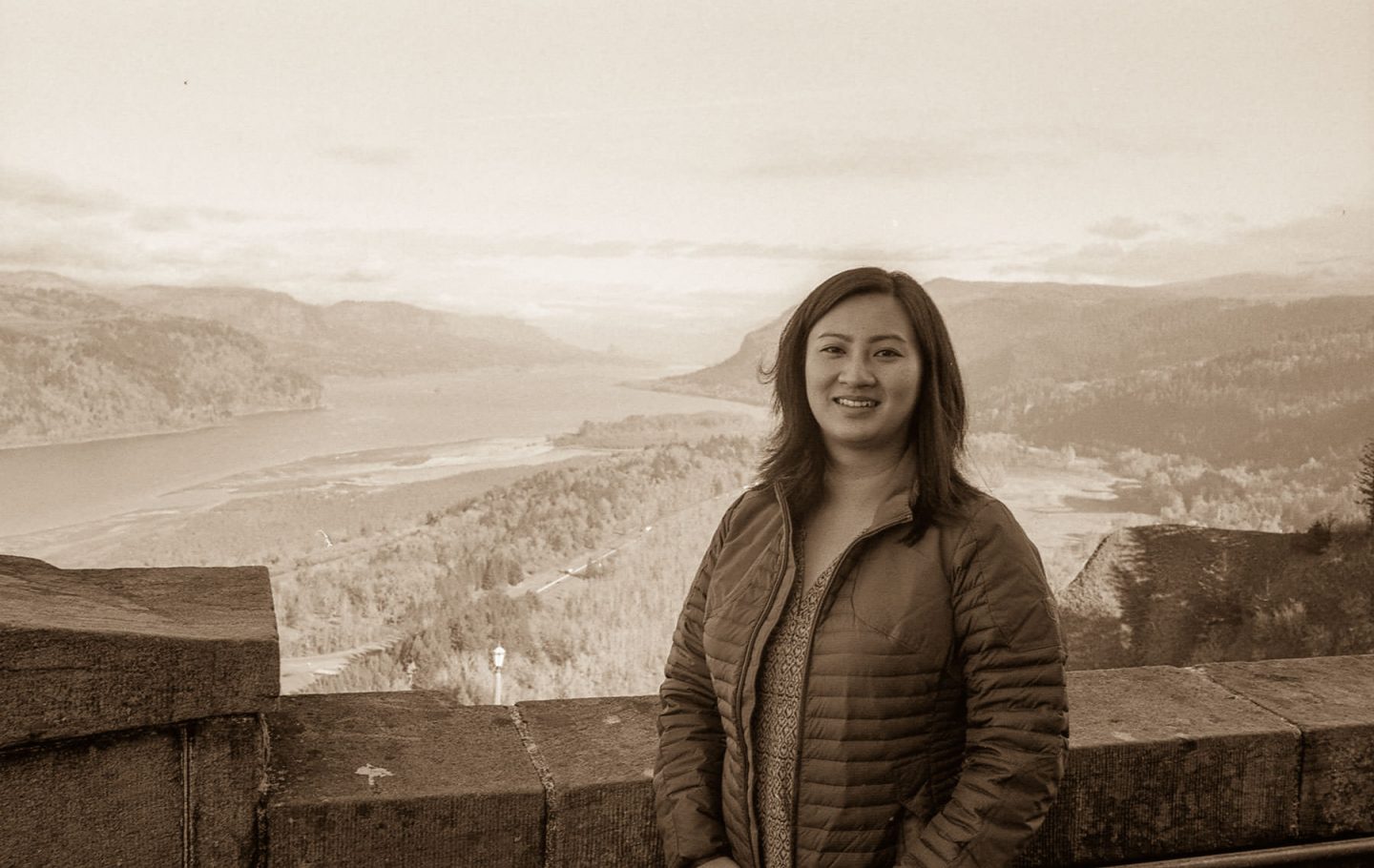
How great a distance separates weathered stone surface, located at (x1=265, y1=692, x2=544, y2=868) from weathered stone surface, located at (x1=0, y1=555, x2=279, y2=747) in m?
0.24

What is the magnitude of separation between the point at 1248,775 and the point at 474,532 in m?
4.32

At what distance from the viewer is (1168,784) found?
2.28 metres

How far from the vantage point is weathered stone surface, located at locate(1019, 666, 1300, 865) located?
2.22 m

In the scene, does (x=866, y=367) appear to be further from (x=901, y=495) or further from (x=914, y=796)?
(x=914, y=796)

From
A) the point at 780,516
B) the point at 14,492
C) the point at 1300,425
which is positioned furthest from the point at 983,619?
the point at 1300,425

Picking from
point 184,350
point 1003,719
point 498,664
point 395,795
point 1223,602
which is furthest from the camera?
point 1223,602

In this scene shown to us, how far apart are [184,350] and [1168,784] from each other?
479 centimetres

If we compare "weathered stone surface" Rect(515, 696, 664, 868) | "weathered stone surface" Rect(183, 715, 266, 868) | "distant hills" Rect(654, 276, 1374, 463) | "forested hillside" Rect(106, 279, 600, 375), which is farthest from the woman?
"distant hills" Rect(654, 276, 1374, 463)

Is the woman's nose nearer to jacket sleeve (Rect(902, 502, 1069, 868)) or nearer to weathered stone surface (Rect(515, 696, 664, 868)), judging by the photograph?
jacket sleeve (Rect(902, 502, 1069, 868))

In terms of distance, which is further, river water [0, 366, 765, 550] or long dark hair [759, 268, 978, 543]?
river water [0, 366, 765, 550]

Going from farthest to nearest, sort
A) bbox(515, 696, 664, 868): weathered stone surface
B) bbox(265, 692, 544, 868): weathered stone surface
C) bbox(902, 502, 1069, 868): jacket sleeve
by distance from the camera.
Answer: bbox(515, 696, 664, 868): weathered stone surface → bbox(265, 692, 544, 868): weathered stone surface → bbox(902, 502, 1069, 868): jacket sleeve

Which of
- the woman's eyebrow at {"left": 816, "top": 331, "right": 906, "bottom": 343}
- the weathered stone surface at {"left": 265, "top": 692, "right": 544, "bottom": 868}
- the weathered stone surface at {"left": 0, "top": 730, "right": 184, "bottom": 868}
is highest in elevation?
the woman's eyebrow at {"left": 816, "top": 331, "right": 906, "bottom": 343}

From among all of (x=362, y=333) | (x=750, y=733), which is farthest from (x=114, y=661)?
(x=362, y=333)

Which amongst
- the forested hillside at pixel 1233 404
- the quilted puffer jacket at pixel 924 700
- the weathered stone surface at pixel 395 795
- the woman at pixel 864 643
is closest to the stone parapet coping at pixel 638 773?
the weathered stone surface at pixel 395 795
